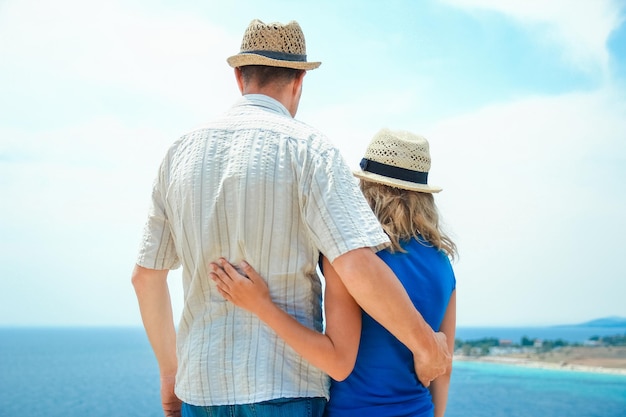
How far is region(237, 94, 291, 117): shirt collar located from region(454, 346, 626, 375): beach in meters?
78.2

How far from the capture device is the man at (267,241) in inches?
66.3

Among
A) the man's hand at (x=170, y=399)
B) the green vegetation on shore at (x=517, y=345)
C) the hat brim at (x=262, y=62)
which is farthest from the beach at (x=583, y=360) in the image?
the hat brim at (x=262, y=62)

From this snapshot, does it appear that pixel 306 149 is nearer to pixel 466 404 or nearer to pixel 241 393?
pixel 241 393

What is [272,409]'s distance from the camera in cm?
168

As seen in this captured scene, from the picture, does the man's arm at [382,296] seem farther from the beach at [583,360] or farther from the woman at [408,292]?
the beach at [583,360]

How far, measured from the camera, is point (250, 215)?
5.59ft

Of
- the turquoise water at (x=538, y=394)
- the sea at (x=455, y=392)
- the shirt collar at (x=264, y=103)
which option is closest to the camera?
the shirt collar at (x=264, y=103)

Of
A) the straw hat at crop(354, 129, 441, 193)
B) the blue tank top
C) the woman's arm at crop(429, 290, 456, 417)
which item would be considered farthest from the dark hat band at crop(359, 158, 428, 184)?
the woman's arm at crop(429, 290, 456, 417)

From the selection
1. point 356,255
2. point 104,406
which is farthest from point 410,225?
point 104,406

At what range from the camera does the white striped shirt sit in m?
1.69

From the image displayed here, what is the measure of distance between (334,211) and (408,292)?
456 millimetres

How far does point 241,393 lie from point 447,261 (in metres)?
0.81

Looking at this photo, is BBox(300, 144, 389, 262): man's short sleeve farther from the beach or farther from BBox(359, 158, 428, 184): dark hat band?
the beach

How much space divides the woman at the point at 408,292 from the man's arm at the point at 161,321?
1.39 ft
